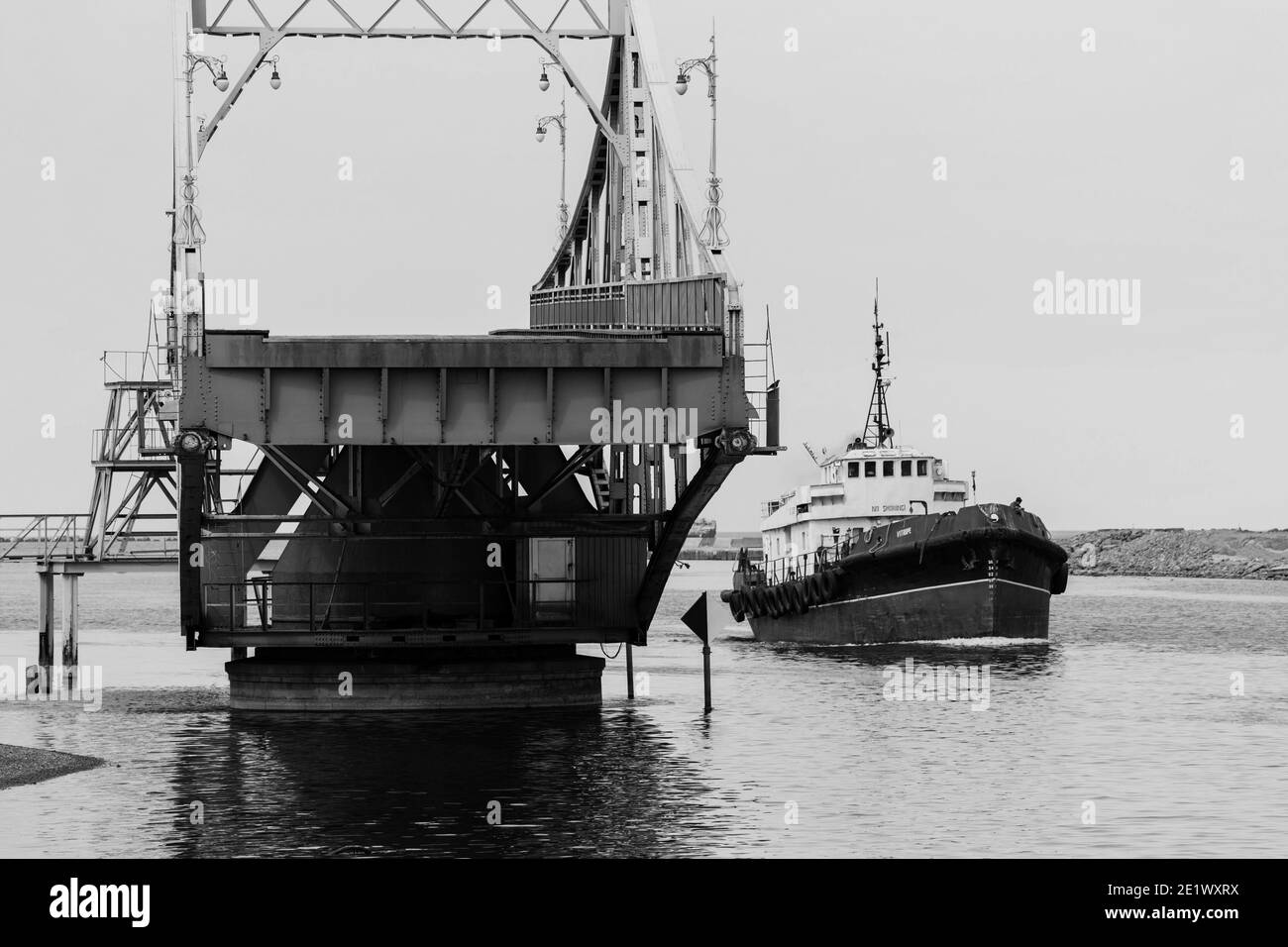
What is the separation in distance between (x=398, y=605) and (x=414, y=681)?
4.77ft

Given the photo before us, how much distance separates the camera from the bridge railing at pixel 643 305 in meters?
31.5

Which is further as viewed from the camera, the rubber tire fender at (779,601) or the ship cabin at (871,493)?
the rubber tire fender at (779,601)

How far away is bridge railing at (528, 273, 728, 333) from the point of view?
31.5 m

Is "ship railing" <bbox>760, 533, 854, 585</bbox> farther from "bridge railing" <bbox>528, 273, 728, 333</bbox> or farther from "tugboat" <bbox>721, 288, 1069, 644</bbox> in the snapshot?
"bridge railing" <bbox>528, 273, 728, 333</bbox>

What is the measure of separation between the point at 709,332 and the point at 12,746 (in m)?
13.0

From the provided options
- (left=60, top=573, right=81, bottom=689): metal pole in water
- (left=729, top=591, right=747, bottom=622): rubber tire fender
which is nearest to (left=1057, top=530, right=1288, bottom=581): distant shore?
(left=729, top=591, right=747, bottom=622): rubber tire fender

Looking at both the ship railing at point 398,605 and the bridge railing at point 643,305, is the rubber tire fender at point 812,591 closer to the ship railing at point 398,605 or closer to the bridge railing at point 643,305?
the bridge railing at point 643,305

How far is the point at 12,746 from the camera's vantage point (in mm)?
29859

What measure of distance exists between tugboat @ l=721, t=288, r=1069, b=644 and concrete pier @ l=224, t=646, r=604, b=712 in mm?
21113

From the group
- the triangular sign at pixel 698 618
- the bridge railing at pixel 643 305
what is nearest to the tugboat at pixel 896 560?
the bridge railing at pixel 643 305

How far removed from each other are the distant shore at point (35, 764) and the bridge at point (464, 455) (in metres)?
5.04

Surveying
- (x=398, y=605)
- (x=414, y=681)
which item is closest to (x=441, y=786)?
(x=414, y=681)
